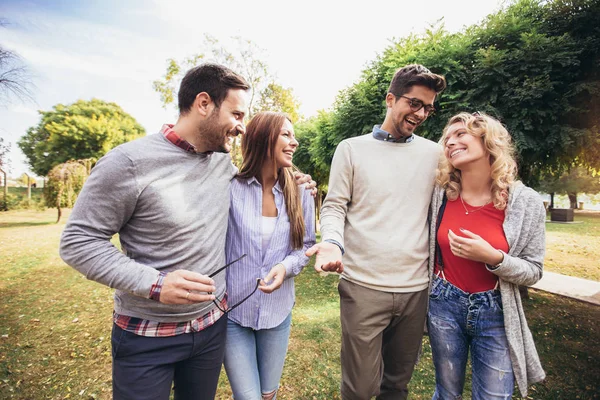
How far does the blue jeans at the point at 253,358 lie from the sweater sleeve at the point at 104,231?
32.9 inches

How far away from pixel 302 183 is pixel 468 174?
1200 millimetres

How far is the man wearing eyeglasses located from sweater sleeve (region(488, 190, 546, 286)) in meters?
0.55

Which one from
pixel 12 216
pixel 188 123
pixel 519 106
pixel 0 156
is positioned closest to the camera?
pixel 188 123

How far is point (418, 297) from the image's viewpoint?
7.23ft

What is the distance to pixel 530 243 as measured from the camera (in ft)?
6.35

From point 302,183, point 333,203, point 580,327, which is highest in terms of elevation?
point 302,183

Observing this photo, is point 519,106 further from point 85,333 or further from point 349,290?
point 85,333

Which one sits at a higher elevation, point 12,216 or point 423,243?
point 423,243

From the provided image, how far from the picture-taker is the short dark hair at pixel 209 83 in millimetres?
1765

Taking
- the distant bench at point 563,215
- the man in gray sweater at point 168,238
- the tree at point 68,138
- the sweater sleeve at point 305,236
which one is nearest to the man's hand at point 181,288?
the man in gray sweater at point 168,238

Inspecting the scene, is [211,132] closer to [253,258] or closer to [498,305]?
[253,258]

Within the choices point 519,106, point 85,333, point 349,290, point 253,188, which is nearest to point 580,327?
point 519,106

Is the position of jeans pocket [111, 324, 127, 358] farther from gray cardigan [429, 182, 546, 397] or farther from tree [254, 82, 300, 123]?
tree [254, 82, 300, 123]

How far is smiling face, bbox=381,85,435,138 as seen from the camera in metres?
2.25
